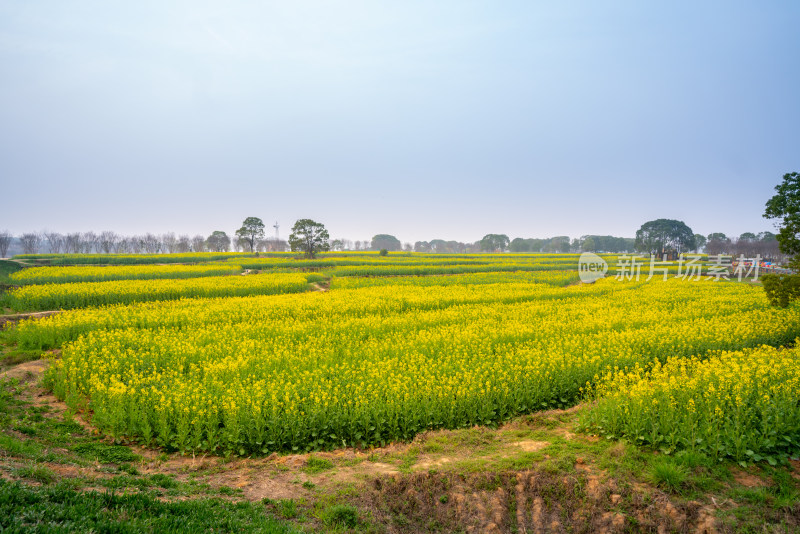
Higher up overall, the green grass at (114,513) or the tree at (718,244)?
the tree at (718,244)

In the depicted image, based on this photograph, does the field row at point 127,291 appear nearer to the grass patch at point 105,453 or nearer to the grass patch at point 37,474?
the grass patch at point 105,453

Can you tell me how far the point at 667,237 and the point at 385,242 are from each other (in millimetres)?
106523

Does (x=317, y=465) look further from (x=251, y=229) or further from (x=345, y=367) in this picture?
(x=251, y=229)

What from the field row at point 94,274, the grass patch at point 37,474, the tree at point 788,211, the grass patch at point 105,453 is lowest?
the grass patch at point 105,453

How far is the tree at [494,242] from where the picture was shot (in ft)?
505

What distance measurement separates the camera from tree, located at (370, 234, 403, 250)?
583 feet

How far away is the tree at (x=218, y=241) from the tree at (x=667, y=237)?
11983cm

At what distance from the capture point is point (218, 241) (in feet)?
393

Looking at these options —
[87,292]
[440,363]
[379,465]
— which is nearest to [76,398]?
[379,465]

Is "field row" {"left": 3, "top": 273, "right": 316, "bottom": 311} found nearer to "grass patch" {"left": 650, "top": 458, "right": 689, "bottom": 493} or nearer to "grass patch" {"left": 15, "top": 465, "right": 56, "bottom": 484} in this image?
"grass patch" {"left": 15, "top": 465, "right": 56, "bottom": 484}

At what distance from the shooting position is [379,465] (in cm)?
679

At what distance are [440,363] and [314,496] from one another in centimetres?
542

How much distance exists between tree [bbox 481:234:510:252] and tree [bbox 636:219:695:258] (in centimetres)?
5071

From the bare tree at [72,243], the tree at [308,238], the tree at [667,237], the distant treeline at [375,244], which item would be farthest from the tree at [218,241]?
the tree at [667,237]
